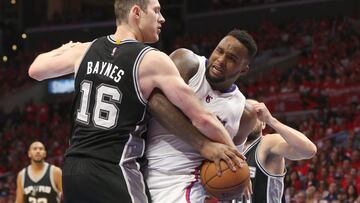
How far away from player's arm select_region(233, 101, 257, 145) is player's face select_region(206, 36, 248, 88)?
0.38m

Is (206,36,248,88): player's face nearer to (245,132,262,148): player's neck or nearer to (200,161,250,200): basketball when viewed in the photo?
(200,161,250,200): basketball

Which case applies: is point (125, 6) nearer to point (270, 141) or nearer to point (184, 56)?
point (184, 56)

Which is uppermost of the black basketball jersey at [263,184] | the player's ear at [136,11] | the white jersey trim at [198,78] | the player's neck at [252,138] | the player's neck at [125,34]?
the player's ear at [136,11]

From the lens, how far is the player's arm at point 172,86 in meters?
3.60

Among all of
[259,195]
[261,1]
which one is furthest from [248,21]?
[259,195]

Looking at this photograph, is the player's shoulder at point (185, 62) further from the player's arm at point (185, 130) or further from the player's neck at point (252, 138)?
the player's neck at point (252, 138)

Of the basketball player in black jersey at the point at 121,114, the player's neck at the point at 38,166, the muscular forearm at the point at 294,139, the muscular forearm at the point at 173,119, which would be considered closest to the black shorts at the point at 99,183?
the basketball player in black jersey at the point at 121,114

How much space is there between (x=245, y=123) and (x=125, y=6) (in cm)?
112

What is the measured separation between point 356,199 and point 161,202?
660 cm

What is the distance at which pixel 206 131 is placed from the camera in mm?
3684

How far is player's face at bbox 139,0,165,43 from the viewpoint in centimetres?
382

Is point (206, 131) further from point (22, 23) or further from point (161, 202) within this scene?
point (22, 23)

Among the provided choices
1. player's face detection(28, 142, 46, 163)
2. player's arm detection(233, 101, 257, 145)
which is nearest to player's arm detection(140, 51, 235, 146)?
player's arm detection(233, 101, 257, 145)

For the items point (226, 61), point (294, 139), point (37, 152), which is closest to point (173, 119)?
point (226, 61)
